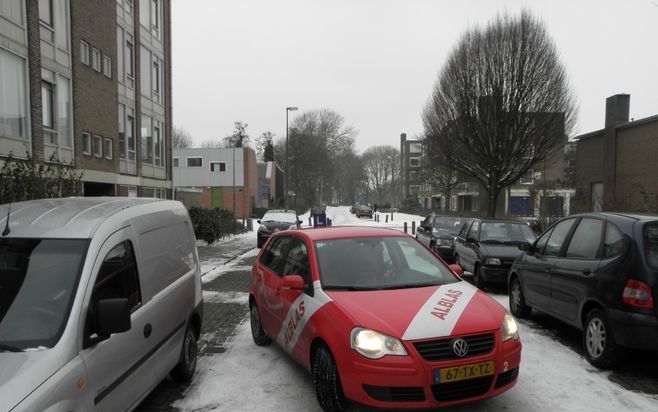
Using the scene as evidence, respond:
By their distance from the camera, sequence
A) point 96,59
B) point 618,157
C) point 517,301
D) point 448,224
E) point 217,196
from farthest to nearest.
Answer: point 217,196
point 618,157
point 96,59
point 448,224
point 517,301

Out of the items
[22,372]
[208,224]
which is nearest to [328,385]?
[22,372]

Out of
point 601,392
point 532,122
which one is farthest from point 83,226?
point 532,122

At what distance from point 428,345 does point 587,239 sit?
321cm

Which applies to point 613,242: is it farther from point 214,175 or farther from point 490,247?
point 214,175

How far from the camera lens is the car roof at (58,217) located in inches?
129

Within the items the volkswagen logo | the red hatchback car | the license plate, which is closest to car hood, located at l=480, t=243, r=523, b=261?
the red hatchback car

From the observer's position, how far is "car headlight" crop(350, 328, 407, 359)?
351 cm

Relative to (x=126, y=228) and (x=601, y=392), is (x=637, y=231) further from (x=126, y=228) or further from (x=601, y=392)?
(x=126, y=228)

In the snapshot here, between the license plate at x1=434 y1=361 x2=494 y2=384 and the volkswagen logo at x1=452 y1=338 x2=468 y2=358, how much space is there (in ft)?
0.30

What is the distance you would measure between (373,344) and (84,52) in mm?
18276

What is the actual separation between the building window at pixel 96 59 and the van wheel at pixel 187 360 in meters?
16.6

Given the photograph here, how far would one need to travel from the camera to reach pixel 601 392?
4449mm

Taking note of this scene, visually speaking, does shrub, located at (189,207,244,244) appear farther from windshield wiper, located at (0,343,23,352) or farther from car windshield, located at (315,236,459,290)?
windshield wiper, located at (0,343,23,352)

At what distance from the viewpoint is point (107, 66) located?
63.9 ft
